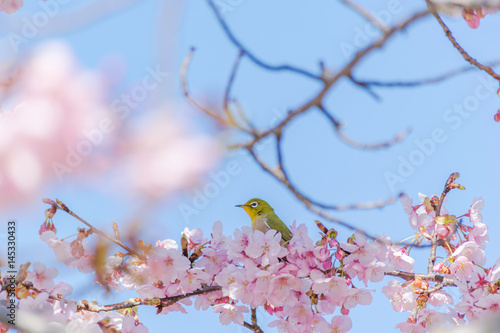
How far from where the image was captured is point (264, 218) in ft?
15.9

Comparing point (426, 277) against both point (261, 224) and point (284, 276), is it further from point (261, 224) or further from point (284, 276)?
point (261, 224)

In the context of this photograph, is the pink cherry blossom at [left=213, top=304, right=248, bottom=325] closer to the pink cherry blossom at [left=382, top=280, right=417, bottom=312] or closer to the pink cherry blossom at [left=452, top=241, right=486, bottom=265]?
the pink cherry blossom at [left=382, top=280, right=417, bottom=312]

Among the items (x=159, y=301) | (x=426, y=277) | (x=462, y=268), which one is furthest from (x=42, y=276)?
(x=462, y=268)

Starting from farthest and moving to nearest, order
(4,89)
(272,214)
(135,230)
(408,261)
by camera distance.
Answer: (272,214) < (408,261) < (4,89) < (135,230)

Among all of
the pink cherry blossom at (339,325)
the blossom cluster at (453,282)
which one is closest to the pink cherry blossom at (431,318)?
the blossom cluster at (453,282)

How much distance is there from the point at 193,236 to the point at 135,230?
2.12 meters

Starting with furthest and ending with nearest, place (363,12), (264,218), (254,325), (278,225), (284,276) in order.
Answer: (264,218) → (278,225) → (254,325) → (284,276) → (363,12)

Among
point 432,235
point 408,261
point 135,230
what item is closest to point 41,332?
point 135,230

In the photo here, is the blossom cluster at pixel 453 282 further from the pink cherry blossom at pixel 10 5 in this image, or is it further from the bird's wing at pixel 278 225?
the pink cherry blossom at pixel 10 5

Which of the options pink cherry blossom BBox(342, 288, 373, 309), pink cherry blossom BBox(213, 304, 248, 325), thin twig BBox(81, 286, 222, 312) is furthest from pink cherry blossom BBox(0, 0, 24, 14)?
pink cherry blossom BBox(342, 288, 373, 309)

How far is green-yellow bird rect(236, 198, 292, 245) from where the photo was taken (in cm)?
466

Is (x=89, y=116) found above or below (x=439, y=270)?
above

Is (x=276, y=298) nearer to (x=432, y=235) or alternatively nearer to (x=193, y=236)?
(x=193, y=236)

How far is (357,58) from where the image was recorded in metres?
2.03
